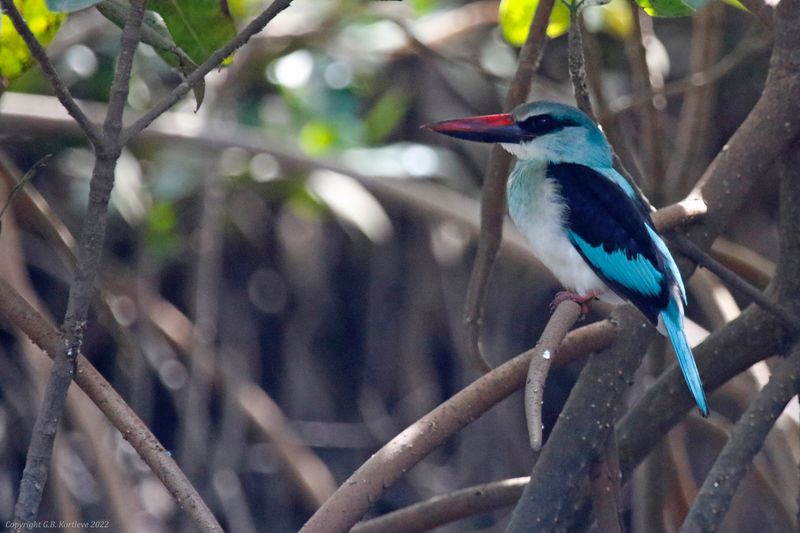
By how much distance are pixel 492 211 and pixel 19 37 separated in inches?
45.2

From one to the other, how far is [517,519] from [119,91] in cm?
114

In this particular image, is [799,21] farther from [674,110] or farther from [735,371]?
[674,110]

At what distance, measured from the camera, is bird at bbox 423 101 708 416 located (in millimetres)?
2428

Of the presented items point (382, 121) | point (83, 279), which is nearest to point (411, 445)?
point (83, 279)

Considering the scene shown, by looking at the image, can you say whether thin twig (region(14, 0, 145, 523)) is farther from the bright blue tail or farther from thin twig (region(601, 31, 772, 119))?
thin twig (region(601, 31, 772, 119))

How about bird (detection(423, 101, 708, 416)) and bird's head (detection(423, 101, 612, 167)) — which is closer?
bird (detection(423, 101, 708, 416))

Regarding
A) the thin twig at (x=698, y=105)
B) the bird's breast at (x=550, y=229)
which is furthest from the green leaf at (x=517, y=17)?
the thin twig at (x=698, y=105)

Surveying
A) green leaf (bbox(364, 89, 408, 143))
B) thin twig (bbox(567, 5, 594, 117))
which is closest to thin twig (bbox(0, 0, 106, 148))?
thin twig (bbox(567, 5, 594, 117))

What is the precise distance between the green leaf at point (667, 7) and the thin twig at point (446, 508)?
42.4 inches

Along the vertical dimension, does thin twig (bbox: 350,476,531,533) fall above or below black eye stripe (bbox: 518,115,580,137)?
below

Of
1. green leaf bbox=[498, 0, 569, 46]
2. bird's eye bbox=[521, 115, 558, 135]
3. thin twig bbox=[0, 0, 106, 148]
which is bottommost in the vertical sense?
thin twig bbox=[0, 0, 106, 148]

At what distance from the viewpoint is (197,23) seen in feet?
6.29

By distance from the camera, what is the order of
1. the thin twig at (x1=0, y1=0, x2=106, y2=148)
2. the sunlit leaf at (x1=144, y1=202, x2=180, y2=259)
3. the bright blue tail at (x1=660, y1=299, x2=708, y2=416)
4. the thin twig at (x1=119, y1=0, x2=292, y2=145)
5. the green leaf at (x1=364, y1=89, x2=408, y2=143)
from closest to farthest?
1. the thin twig at (x1=0, y1=0, x2=106, y2=148)
2. the thin twig at (x1=119, y1=0, x2=292, y2=145)
3. the bright blue tail at (x1=660, y1=299, x2=708, y2=416)
4. the sunlit leaf at (x1=144, y1=202, x2=180, y2=259)
5. the green leaf at (x1=364, y1=89, x2=408, y2=143)

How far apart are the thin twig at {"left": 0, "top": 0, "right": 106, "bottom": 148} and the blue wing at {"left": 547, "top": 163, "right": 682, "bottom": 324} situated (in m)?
1.34
